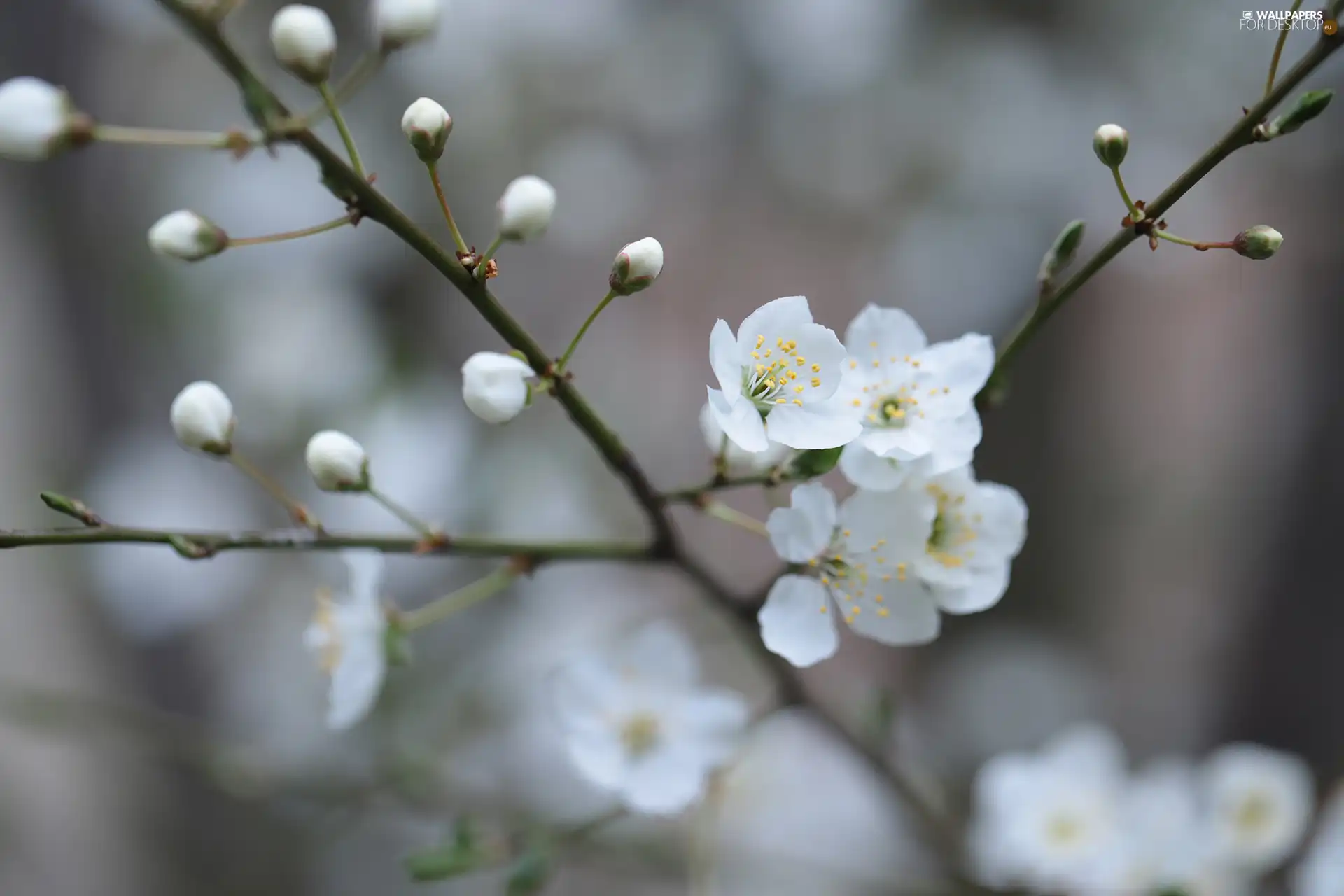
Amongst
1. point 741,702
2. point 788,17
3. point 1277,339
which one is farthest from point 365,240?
point 1277,339

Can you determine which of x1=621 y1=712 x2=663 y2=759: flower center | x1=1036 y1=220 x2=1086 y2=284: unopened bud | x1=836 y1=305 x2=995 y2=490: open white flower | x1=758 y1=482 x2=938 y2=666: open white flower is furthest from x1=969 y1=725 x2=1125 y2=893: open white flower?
x1=1036 y1=220 x2=1086 y2=284: unopened bud

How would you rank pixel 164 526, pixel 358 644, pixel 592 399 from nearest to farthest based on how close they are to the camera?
pixel 358 644 → pixel 164 526 → pixel 592 399

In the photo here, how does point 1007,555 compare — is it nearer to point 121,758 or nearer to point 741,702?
point 741,702

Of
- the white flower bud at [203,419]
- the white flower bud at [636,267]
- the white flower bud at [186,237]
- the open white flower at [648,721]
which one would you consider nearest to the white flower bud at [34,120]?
the white flower bud at [186,237]

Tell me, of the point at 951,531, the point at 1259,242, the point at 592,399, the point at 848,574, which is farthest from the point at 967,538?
the point at 592,399

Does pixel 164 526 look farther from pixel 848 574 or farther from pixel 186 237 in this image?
pixel 848 574

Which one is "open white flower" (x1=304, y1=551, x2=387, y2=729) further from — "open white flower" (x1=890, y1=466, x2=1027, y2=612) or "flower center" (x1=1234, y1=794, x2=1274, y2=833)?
"flower center" (x1=1234, y1=794, x2=1274, y2=833)
